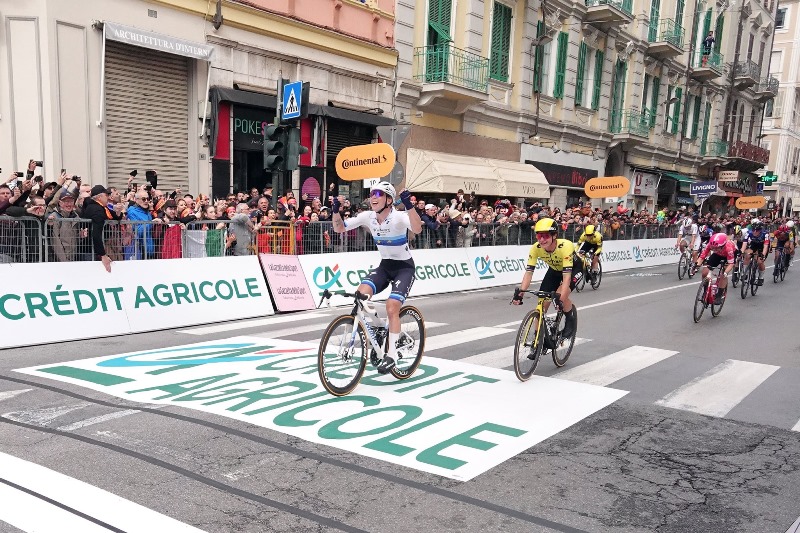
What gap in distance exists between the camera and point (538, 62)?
2697 centimetres

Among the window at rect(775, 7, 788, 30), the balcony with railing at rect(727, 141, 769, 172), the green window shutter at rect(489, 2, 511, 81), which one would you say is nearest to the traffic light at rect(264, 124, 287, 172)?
the green window shutter at rect(489, 2, 511, 81)

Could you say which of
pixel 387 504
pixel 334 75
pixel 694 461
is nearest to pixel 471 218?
pixel 334 75

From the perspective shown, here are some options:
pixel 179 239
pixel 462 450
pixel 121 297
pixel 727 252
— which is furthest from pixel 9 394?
pixel 727 252

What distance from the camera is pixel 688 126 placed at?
141 feet

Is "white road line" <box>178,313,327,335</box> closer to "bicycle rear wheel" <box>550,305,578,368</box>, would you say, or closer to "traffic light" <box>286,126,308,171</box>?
"traffic light" <box>286,126,308,171</box>

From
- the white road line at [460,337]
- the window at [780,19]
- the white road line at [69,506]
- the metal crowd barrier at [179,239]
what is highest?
the window at [780,19]

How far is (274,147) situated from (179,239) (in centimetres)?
254

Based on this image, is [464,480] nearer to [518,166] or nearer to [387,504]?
[387,504]

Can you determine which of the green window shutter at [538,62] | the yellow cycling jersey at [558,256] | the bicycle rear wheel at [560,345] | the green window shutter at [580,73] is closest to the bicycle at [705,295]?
the bicycle rear wheel at [560,345]

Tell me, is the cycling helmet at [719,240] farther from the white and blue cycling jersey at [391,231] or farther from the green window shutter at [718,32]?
the green window shutter at [718,32]

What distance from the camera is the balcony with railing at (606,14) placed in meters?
29.0

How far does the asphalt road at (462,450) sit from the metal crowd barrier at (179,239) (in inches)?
69.1

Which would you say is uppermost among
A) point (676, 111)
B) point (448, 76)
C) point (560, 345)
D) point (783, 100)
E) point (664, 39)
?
point (783, 100)

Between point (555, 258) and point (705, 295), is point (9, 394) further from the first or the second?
point (705, 295)
